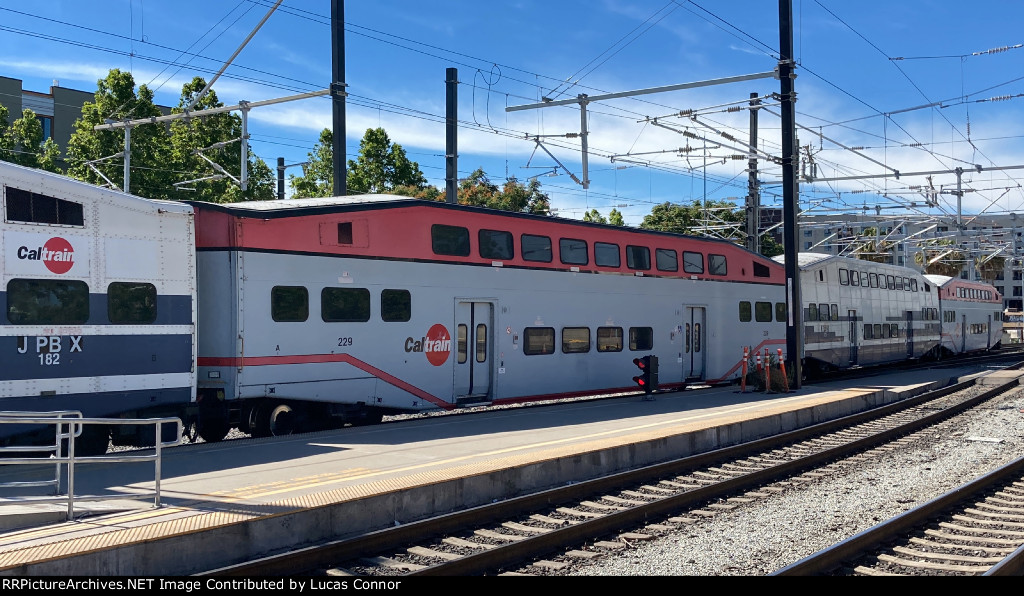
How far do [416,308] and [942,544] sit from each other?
9584mm

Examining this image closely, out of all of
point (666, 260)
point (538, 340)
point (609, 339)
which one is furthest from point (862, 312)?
point (538, 340)

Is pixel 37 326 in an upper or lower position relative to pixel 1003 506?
upper

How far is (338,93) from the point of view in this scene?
19141 millimetres

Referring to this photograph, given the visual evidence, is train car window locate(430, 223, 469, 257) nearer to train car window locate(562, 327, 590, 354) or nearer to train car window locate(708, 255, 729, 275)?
train car window locate(562, 327, 590, 354)

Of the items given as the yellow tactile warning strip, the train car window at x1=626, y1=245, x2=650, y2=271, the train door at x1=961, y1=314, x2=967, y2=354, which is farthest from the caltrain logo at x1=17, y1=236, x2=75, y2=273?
the train door at x1=961, y1=314, x2=967, y2=354

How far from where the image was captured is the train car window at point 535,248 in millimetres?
17844

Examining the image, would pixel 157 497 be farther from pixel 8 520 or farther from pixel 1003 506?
pixel 1003 506

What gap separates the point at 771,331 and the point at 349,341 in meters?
15.9

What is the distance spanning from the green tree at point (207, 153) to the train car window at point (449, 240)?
16916mm

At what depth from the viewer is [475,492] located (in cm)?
1000

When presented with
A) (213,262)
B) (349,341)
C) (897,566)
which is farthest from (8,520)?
(897,566)

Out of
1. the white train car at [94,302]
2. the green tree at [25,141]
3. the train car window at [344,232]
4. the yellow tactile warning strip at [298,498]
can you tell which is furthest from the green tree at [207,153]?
the yellow tactile warning strip at [298,498]

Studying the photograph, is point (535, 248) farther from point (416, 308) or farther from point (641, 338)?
point (641, 338)

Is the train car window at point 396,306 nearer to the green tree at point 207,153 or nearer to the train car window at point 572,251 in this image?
the train car window at point 572,251
